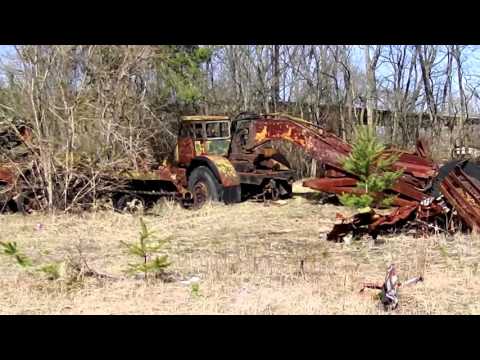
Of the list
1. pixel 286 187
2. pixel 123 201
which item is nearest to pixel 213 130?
pixel 286 187

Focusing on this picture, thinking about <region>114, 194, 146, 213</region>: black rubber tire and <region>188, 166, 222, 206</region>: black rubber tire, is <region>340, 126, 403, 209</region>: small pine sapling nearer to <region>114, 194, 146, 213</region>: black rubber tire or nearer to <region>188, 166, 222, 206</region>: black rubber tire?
<region>188, 166, 222, 206</region>: black rubber tire

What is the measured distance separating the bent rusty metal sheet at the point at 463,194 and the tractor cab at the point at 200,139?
6.65 m

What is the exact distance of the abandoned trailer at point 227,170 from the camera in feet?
36.1

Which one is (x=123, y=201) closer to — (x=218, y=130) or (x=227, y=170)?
(x=227, y=170)

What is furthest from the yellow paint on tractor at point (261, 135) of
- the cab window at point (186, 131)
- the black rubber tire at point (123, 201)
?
the black rubber tire at point (123, 201)

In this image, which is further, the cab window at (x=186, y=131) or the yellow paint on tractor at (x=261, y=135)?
the cab window at (x=186, y=131)

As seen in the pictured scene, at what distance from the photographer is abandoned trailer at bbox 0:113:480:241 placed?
11000mm

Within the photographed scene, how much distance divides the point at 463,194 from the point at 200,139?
7.04 m

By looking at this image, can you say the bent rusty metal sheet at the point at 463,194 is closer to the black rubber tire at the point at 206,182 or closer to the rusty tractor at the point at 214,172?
the rusty tractor at the point at 214,172

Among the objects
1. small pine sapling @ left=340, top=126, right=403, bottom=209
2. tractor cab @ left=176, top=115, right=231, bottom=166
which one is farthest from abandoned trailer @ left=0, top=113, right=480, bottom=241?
small pine sapling @ left=340, top=126, right=403, bottom=209

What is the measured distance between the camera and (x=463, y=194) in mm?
8188

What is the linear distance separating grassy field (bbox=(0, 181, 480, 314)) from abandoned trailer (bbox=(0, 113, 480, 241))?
1472 millimetres

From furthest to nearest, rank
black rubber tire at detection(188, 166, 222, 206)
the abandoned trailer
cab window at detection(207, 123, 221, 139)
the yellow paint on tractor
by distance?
cab window at detection(207, 123, 221, 139) < the yellow paint on tractor < black rubber tire at detection(188, 166, 222, 206) < the abandoned trailer

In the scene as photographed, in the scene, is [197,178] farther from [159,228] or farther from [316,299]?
[316,299]
